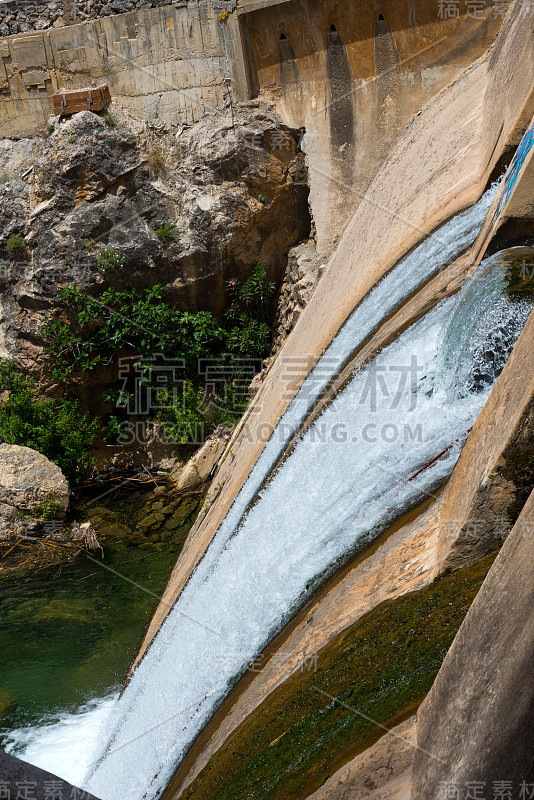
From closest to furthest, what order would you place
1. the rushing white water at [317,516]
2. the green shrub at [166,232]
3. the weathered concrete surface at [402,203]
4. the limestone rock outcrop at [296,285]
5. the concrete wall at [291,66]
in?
the rushing white water at [317,516]
the weathered concrete surface at [402,203]
the concrete wall at [291,66]
the limestone rock outcrop at [296,285]
the green shrub at [166,232]

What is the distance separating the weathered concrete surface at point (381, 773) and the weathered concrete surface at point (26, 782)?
3.64 feet

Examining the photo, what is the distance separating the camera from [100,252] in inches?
264

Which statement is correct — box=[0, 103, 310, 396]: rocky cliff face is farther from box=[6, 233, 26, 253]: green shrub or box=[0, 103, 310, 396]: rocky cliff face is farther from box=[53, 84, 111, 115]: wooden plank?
box=[53, 84, 111, 115]: wooden plank

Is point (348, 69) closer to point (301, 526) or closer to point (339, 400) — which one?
point (339, 400)

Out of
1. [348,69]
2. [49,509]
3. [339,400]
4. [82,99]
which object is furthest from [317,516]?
[82,99]

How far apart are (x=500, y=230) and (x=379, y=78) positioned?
3.19m

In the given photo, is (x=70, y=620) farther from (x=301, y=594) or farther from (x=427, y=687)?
(x=427, y=687)

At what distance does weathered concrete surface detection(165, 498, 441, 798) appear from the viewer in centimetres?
264

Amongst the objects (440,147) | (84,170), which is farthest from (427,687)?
(84,170)

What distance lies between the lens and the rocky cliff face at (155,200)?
662 centimetres

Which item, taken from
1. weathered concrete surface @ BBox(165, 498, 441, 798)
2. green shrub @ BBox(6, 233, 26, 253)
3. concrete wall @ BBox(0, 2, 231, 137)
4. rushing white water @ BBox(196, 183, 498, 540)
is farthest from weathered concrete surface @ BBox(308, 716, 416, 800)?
green shrub @ BBox(6, 233, 26, 253)

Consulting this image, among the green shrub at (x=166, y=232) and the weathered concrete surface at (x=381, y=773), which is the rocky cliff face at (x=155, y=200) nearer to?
the green shrub at (x=166, y=232)

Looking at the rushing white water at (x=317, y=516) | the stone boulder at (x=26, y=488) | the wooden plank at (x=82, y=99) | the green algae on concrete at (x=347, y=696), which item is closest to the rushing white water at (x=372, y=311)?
the rushing white water at (x=317, y=516)

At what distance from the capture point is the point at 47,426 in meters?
6.96
